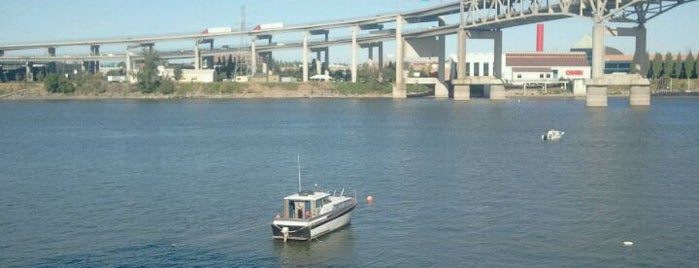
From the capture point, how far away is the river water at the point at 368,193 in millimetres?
25078

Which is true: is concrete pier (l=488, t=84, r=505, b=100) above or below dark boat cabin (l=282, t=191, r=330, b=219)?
above

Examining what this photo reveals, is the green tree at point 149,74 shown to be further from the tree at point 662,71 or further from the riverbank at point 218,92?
the tree at point 662,71

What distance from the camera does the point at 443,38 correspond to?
4921 inches

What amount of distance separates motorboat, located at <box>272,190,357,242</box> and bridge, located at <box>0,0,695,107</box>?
6727 cm

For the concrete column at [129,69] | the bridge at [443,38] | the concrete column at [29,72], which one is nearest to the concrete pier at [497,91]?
the bridge at [443,38]

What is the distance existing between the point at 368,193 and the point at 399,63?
299ft

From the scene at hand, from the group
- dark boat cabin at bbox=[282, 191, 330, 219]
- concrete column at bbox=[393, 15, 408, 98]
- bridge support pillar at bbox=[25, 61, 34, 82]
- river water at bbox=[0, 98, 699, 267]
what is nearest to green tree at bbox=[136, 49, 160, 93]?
bridge support pillar at bbox=[25, 61, 34, 82]

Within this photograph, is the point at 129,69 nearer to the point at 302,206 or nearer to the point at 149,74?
the point at 149,74

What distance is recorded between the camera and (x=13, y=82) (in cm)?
13925

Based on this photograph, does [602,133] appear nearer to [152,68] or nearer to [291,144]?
[291,144]

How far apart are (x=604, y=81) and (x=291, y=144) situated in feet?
148

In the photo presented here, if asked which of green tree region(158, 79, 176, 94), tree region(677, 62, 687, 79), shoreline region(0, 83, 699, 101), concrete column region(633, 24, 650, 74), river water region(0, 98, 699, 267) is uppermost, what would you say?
concrete column region(633, 24, 650, 74)

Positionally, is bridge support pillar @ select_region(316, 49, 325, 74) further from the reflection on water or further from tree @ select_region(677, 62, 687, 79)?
the reflection on water

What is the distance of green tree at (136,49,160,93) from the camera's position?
13188cm
